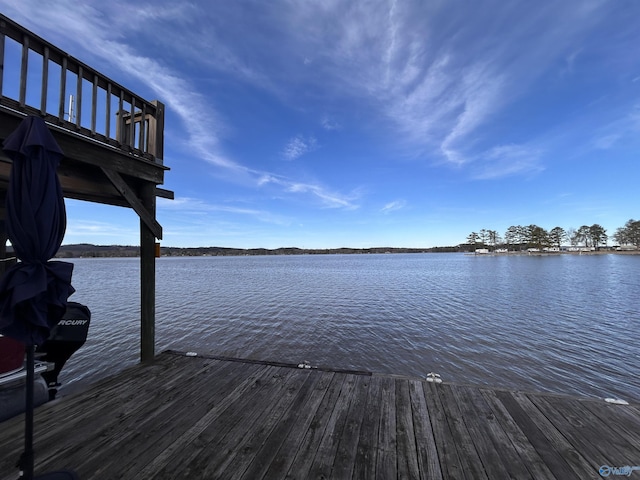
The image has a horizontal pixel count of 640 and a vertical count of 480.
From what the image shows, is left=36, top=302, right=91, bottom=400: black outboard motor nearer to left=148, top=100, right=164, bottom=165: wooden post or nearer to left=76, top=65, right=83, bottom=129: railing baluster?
left=76, top=65, right=83, bottom=129: railing baluster

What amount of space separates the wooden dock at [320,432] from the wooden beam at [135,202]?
89.2 inches

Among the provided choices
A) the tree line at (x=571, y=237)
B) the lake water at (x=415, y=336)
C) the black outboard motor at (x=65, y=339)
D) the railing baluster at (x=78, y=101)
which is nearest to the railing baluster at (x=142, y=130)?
the railing baluster at (x=78, y=101)

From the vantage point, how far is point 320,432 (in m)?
2.67

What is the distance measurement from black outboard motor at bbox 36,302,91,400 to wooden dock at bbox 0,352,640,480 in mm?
764

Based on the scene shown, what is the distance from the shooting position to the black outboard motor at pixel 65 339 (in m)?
3.74

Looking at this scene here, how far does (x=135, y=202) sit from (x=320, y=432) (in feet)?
13.2

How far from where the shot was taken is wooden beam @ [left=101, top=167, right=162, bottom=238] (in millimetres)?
3806

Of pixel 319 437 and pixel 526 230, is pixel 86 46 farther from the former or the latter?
pixel 526 230

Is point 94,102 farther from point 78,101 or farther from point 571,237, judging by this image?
point 571,237

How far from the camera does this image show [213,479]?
6.81ft

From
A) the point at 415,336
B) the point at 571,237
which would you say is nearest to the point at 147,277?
the point at 415,336

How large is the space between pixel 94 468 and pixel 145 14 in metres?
10.6

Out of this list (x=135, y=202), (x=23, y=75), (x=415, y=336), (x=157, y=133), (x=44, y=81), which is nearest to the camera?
(x=23, y=75)

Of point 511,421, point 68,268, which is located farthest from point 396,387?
→ point 68,268
